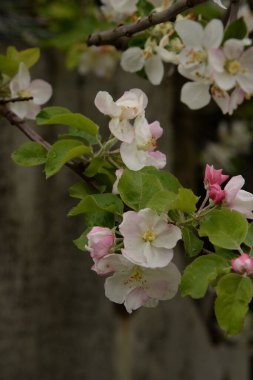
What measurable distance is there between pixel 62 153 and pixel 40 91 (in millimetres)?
376

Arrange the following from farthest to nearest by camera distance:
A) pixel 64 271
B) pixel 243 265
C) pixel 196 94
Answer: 1. pixel 64 271
2. pixel 196 94
3. pixel 243 265

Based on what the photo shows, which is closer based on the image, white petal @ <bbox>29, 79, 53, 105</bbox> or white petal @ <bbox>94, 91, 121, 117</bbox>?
white petal @ <bbox>94, 91, 121, 117</bbox>

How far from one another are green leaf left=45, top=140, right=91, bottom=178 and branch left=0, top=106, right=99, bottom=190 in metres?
0.05

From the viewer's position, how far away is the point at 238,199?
3.15ft

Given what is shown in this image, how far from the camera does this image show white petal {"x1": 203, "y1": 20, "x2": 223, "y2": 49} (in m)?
1.10

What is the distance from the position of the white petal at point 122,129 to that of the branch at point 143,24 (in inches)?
8.9

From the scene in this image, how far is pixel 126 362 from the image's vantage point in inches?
108

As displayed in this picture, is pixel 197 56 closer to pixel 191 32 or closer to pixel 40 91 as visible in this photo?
pixel 191 32

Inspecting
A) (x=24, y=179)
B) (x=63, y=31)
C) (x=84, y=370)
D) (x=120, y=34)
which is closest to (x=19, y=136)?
(x=24, y=179)

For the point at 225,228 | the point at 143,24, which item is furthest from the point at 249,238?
the point at 143,24

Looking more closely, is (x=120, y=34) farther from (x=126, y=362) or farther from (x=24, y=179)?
(x=126, y=362)

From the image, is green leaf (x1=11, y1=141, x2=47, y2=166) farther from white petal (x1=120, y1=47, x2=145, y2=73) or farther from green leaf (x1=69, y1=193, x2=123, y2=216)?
white petal (x1=120, y1=47, x2=145, y2=73)

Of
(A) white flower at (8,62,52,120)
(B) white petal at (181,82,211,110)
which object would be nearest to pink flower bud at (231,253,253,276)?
(B) white petal at (181,82,211,110)

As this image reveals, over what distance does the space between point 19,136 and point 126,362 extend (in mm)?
972
